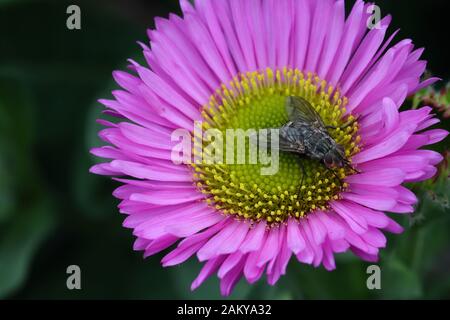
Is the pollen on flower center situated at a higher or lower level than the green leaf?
higher

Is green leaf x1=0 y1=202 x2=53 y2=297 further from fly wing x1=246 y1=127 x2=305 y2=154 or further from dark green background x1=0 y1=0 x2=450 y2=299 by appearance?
fly wing x1=246 y1=127 x2=305 y2=154

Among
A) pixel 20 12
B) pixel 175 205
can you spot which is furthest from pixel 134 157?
pixel 20 12

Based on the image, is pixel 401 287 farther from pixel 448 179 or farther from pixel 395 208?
pixel 395 208
